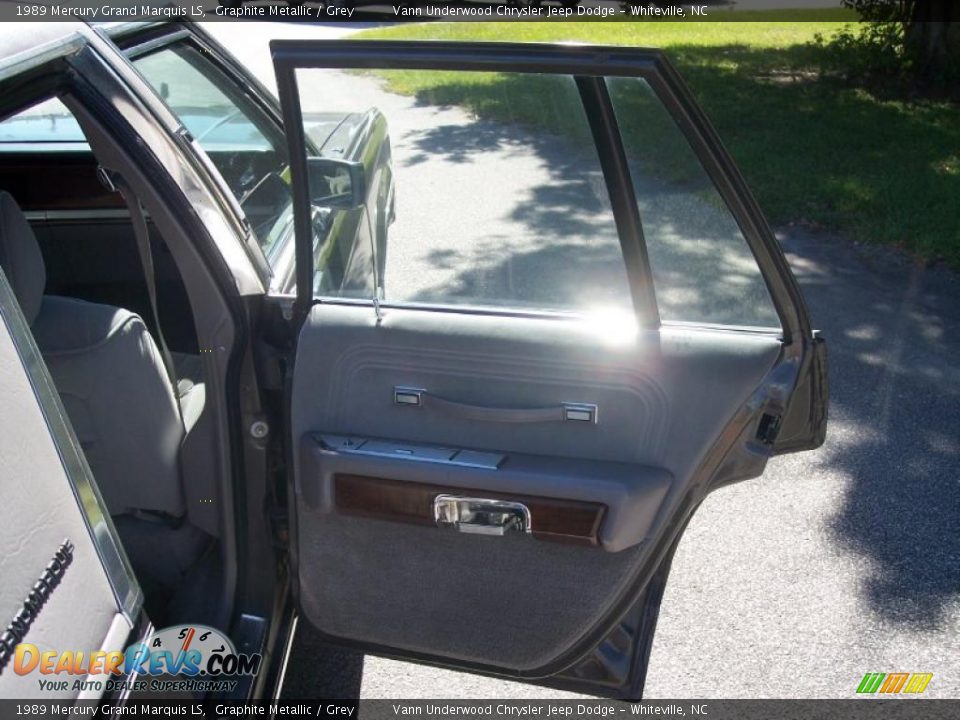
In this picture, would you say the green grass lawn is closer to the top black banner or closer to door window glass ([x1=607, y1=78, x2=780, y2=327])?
the top black banner

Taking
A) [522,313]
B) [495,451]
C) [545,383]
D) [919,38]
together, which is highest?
[522,313]

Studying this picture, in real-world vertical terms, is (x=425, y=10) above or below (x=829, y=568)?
above

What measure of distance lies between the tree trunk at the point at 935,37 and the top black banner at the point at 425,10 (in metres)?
3.42

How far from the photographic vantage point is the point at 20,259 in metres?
2.09

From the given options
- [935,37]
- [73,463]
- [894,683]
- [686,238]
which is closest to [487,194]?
[686,238]

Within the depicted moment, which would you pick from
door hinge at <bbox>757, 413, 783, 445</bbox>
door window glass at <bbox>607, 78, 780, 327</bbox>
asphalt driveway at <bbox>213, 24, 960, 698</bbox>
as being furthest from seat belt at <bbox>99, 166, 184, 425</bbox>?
door hinge at <bbox>757, 413, 783, 445</bbox>

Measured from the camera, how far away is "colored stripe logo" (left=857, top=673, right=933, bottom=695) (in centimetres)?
266

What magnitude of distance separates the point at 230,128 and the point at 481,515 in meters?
1.75

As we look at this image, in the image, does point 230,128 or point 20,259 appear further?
point 230,128

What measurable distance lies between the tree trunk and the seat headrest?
9831 millimetres

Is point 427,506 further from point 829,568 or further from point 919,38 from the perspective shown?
point 919,38

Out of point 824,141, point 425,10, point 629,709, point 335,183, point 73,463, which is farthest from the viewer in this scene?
point 425,10

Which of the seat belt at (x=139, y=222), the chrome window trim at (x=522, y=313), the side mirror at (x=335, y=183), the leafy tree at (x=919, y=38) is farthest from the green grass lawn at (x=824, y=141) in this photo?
the chrome window trim at (x=522, y=313)

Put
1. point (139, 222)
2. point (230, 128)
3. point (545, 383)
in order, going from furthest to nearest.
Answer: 1. point (230, 128)
2. point (139, 222)
3. point (545, 383)
